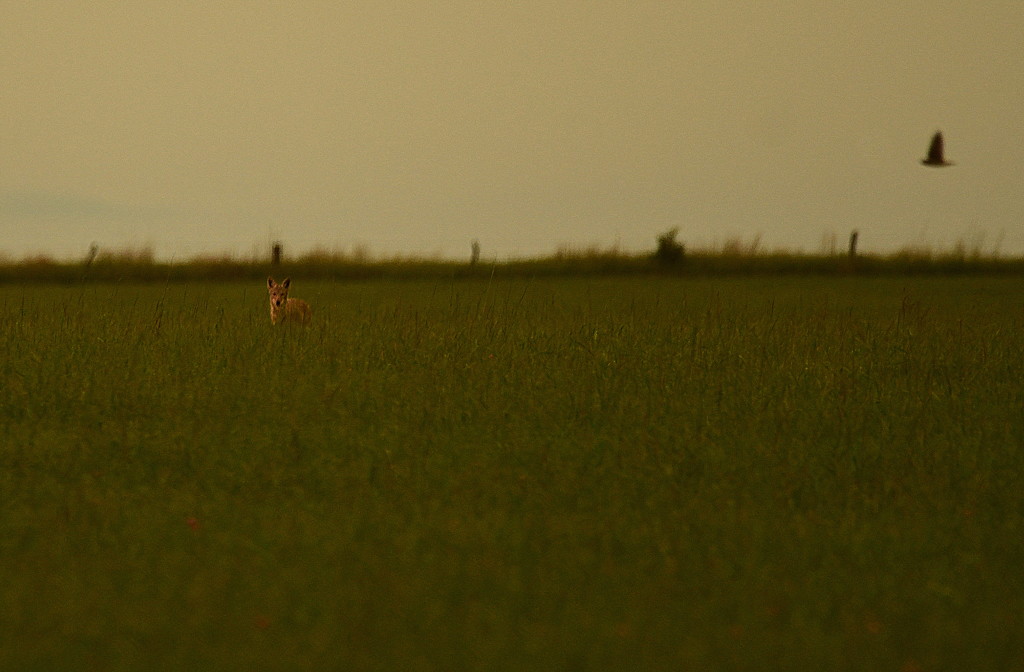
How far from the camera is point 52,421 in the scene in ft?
30.0

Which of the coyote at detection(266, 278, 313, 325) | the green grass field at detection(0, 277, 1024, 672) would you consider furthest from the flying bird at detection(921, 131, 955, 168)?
the coyote at detection(266, 278, 313, 325)

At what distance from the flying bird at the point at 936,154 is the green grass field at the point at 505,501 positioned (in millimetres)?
2955

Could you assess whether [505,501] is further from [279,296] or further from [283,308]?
[279,296]

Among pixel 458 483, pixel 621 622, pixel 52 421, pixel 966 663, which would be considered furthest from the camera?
pixel 52 421

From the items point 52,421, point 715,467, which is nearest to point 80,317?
point 52,421

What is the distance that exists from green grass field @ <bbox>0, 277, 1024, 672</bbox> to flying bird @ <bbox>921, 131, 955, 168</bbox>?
2955 millimetres

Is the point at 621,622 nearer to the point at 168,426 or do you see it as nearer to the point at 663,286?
the point at 168,426

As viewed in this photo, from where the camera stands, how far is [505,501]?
688 cm

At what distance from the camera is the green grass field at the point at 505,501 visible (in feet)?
15.5

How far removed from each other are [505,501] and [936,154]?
11.1 meters

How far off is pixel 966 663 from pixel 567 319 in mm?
13145

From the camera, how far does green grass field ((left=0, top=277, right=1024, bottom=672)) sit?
4.74 meters

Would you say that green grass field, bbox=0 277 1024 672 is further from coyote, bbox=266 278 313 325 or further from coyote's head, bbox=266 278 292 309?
coyote's head, bbox=266 278 292 309

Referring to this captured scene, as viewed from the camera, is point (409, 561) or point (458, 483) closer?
point (409, 561)
